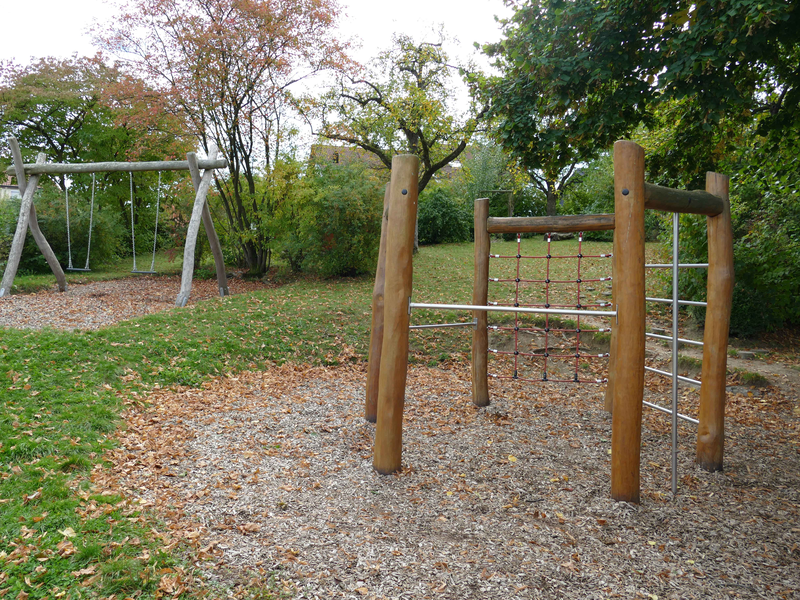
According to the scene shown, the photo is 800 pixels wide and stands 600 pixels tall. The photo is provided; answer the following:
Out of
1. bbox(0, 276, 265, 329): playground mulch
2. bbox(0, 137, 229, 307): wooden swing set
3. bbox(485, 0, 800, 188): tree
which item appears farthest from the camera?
bbox(0, 137, 229, 307): wooden swing set

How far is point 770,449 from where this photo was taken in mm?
4832

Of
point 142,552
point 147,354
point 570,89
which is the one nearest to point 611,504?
point 142,552

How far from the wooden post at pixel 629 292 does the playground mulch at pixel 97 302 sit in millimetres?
7185

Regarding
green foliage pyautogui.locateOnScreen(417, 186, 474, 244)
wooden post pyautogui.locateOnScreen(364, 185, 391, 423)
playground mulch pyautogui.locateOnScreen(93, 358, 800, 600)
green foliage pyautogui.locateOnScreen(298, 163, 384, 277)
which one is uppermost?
green foliage pyautogui.locateOnScreen(417, 186, 474, 244)

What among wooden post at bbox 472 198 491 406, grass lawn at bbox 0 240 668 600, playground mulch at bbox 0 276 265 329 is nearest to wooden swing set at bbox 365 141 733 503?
wooden post at bbox 472 198 491 406

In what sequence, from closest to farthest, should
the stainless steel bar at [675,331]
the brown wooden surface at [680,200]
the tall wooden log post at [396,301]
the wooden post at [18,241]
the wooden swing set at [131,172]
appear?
the brown wooden surface at [680,200]
the stainless steel bar at [675,331]
the tall wooden log post at [396,301]
the wooden swing set at [131,172]
the wooden post at [18,241]

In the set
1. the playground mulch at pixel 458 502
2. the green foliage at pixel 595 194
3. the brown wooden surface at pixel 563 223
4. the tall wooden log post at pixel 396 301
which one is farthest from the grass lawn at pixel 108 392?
the green foliage at pixel 595 194

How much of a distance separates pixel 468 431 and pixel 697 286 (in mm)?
5541

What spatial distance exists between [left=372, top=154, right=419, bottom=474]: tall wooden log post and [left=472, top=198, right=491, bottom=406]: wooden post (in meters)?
1.91

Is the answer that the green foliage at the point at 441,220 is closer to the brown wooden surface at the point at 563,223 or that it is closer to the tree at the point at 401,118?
the tree at the point at 401,118

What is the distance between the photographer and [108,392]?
17.4 feet

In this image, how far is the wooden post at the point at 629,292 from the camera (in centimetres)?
341

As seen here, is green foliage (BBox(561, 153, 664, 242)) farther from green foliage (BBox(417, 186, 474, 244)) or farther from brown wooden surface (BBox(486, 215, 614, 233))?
brown wooden surface (BBox(486, 215, 614, 233))

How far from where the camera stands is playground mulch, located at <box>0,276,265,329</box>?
8.24 metres
